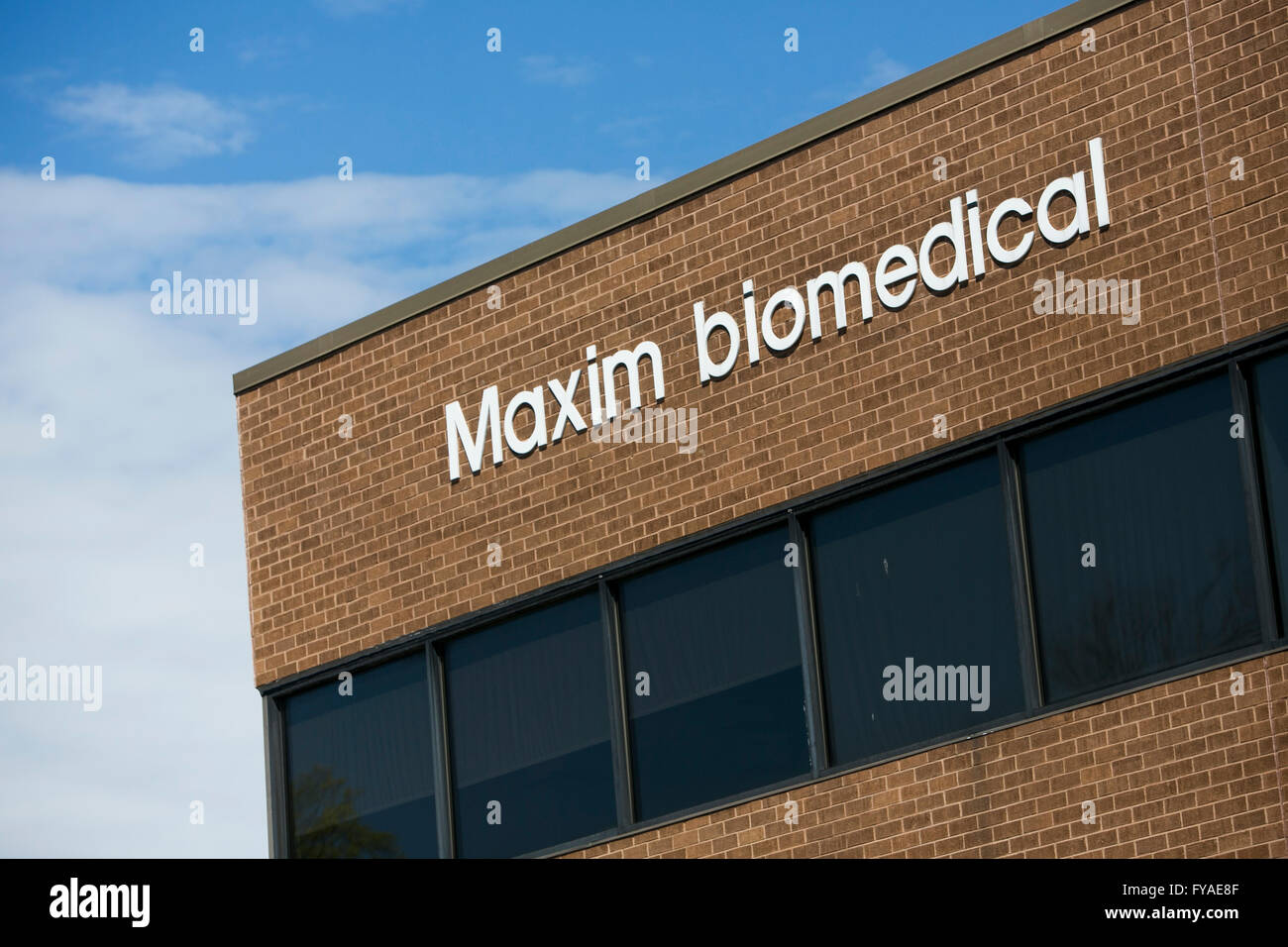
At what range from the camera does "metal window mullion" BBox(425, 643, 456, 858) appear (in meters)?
17.5

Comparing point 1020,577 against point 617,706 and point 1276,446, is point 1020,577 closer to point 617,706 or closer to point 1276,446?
point 1276,446

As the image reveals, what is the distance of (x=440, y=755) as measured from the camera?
17.6 meters

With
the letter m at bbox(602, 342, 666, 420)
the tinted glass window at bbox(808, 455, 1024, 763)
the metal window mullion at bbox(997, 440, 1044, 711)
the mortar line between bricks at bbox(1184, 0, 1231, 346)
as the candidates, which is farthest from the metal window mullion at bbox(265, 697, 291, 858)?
the mortar line between bricks at bbox(1184, 0, 1231, 346)

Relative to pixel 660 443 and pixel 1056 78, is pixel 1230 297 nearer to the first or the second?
pixel 1056 78

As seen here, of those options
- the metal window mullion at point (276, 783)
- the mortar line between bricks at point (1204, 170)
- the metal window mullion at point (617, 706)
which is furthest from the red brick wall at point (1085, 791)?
the metal window mullion at point (276, 783)

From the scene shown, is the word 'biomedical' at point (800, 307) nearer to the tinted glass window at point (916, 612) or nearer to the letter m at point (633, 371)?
the letter m at point (633, 371)

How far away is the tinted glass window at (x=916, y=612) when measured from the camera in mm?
15055

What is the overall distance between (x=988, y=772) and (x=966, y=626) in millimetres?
1011

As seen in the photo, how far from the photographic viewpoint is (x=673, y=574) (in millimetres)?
16766

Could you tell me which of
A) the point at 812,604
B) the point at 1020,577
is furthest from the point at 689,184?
the point at 1020,577

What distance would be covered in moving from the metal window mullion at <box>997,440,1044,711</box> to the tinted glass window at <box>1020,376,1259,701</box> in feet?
0.20

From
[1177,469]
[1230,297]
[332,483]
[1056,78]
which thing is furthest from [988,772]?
[332,483]
